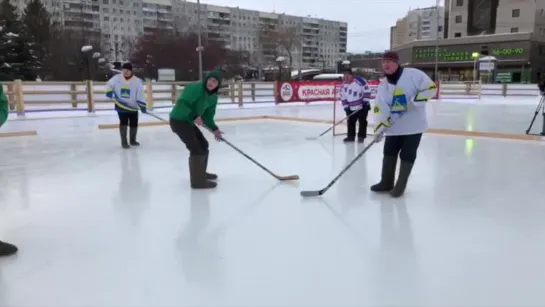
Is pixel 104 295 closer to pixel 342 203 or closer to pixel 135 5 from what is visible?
pixel 342 203

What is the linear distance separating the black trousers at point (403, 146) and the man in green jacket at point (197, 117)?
1624mm

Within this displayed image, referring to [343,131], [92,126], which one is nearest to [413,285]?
[343,131]

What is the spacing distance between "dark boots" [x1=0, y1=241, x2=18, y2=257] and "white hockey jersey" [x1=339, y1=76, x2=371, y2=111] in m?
5.79

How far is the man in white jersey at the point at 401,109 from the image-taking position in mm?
3980

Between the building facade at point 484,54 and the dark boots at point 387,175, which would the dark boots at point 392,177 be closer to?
the dark boots at point 387,175

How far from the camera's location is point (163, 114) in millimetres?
13734

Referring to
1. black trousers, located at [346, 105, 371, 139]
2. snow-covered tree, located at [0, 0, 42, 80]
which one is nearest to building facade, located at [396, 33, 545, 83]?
snow-covered tree, located at [0, 0, 42, 80]

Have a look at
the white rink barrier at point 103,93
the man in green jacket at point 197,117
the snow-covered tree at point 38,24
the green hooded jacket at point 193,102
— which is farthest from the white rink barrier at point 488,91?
the snow-covered tree at point 38,24

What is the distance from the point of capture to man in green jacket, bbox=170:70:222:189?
4359 millimetres

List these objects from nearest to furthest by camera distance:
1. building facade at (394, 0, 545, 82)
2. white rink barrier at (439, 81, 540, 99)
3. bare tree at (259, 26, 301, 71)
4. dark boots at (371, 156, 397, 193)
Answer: dark boots at (371, 156, 397, 193)
white rink barrier at (439, 81, 540, 99)
building facade at (394, 0, 545, 82)
bare tree at (259, 26, 301, 71)

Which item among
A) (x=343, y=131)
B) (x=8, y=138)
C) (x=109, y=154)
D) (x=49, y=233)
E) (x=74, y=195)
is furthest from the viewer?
(x=343, y=131)

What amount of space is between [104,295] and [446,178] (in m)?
3.82

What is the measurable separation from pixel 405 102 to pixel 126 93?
4611 mm

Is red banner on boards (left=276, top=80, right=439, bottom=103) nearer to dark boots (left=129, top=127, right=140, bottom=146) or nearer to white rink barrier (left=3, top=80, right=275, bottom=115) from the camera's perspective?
white rink barrier (left=3, top=80, right=275, bottom=115)
